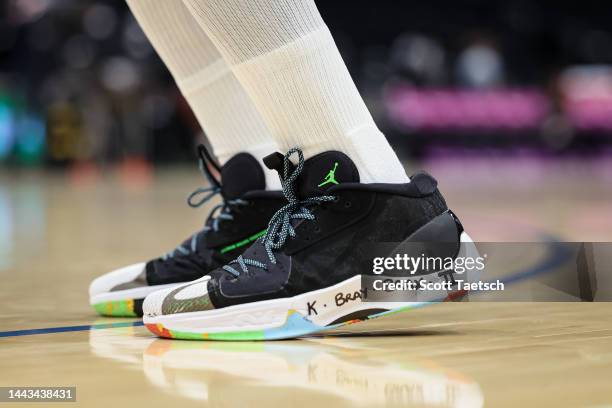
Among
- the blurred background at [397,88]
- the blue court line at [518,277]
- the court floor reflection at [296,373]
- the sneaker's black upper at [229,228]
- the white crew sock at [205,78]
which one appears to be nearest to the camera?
the court floor reflection at [296,373]

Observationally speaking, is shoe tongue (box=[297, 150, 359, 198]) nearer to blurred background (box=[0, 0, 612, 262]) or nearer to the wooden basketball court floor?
the wooden basketball court floor

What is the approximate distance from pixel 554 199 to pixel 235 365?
141 inches

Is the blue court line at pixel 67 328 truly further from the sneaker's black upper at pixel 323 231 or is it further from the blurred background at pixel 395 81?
the blurred background at pixel 395 81

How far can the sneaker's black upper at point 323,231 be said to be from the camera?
105 cm

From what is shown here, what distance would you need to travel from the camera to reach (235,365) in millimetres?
892

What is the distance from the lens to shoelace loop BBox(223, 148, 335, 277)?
3.51 feet

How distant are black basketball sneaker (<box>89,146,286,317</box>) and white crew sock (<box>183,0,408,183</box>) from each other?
8.7 inches

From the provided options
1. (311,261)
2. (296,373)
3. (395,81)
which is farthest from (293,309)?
(395,81)

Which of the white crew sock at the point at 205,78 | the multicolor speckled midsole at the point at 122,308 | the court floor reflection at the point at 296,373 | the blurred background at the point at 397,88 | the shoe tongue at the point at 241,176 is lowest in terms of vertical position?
the court floor reflection at the point at 296,373

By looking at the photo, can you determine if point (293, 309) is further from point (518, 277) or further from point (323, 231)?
point (518, 277)

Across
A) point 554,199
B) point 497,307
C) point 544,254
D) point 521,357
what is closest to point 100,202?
point 554,199

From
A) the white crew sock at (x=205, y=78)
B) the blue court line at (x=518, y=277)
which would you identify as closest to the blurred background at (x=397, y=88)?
the blue court line at (x=518, y=277)

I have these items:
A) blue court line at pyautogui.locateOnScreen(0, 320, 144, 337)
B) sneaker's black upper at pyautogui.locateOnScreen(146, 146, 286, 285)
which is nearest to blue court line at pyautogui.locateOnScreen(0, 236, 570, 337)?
blue court line at pyautogui.locateOnScreen(0, 320, 144, 337)

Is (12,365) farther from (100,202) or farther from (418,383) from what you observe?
(100,202)
